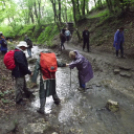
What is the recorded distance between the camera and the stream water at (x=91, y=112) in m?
3.62

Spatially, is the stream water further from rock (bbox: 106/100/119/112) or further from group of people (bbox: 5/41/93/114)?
group of people (bbox: 5/41/93/114)

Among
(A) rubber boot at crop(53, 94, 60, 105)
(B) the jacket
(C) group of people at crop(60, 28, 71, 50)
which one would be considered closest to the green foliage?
(C) group of people at crop(60, 28, 71, 50)

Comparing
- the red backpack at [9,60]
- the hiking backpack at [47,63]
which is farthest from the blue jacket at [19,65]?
the hiking backpack at [47,63]

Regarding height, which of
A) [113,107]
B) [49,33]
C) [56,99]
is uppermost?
[49,33]

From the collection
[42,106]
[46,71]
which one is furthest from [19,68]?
[42,106]

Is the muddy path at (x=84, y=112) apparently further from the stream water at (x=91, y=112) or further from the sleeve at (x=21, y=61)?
the sleeve at (x=21, y=61)

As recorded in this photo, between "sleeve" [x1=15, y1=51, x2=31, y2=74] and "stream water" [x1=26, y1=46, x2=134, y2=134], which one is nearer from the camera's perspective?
"stream water" [x1=26, y1=46, x2=134, y2=134]

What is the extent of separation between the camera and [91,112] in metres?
4.35

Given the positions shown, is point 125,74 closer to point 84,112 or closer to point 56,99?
point 84,112

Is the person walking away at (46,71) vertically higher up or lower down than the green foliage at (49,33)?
lower down

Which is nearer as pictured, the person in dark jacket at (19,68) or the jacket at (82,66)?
the person in dark jacket at (19,68)

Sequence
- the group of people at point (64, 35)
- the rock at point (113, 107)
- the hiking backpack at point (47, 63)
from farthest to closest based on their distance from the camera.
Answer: the group of people at point (64, 35)
the rock at point (113, 107)
the hiking backpack at point (47, 63)

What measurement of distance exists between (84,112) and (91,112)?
0.23 metres

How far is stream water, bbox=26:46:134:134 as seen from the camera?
3.62m
